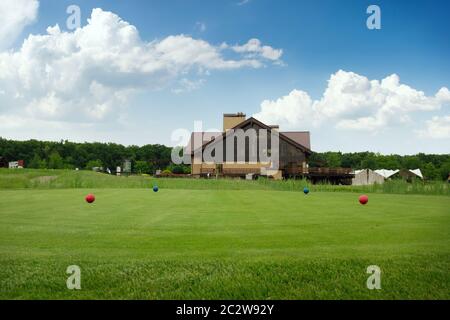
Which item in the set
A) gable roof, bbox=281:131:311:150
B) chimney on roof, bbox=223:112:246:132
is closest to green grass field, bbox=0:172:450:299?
chimney on roof, bbox=223:112:246:132

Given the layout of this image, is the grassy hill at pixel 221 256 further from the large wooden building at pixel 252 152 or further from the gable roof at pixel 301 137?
the gable roof at pixel 301 137

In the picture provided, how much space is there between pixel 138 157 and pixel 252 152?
53.1m

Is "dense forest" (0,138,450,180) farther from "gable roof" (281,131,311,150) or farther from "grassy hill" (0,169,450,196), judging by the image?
"grassy hill" (0,169,450,196)

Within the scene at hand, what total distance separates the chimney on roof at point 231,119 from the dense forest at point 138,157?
107ft

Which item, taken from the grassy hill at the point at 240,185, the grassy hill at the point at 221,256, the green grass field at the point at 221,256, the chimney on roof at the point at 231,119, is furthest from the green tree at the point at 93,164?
the grassy hill at the point at 221,256

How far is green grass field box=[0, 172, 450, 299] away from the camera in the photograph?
4.58 m

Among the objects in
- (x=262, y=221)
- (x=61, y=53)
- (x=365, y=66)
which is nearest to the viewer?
(x=262, y=221)

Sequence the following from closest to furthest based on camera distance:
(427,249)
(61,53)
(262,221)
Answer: (427,249) → (262,221) → (61,53)

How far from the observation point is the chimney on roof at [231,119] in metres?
46.6

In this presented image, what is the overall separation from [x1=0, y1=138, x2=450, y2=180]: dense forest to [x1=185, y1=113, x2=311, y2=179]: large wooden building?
3323 cm

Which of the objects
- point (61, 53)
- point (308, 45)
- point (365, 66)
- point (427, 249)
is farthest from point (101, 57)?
point (427, 249)
